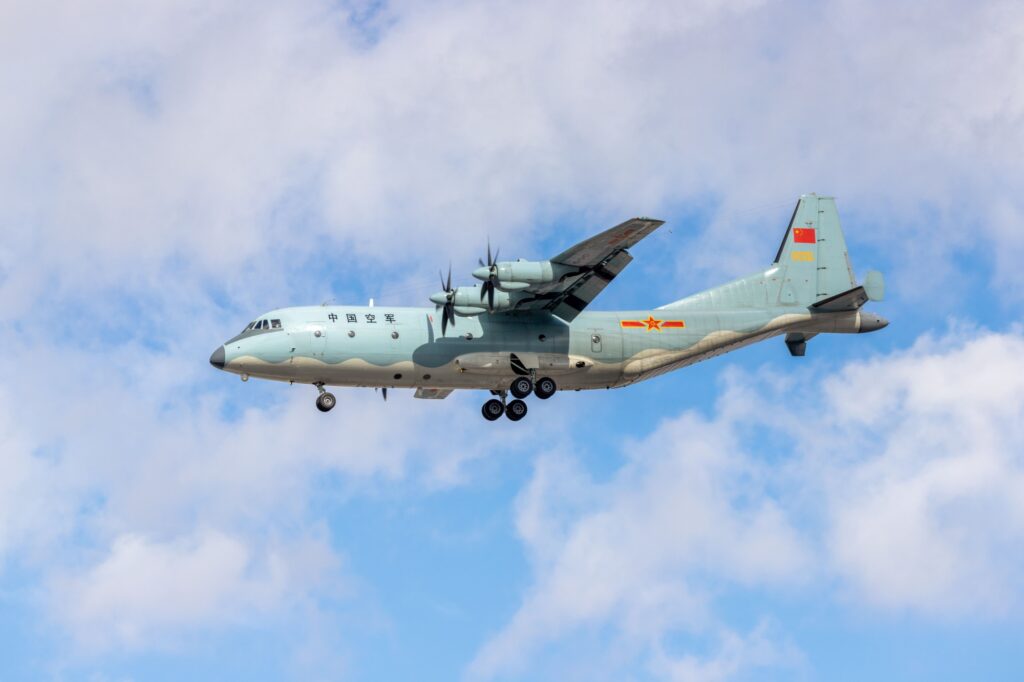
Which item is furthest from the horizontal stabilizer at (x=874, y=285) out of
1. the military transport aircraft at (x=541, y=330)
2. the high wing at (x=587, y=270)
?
the high wing at (x=587, y=270)

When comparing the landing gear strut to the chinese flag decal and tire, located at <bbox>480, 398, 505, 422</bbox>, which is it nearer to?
tire, located at <bbox>480, 398, 505, 422</bbox>

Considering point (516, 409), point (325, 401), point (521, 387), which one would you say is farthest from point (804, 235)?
point (325, 401)

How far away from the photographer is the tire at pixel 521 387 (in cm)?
4188

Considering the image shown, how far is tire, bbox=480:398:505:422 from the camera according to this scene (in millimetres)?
42500

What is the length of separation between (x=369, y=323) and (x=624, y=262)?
24.7ft

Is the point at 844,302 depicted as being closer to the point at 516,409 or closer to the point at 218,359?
the point at 516,409

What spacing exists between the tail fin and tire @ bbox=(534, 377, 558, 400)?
8560 mm

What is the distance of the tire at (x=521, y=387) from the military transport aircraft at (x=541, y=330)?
41 millimetres

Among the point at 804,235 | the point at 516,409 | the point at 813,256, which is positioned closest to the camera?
the point at 516,409

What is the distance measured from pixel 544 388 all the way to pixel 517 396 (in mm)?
824

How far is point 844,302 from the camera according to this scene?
44.7 metres

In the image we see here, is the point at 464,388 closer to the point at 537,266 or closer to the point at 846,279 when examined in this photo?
the point at 537,266

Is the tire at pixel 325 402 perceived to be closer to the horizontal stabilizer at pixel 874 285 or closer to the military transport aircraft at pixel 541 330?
the military transport aircraft at pixel 541 330

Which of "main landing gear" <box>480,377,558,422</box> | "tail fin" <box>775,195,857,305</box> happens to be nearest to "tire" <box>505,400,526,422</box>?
"main landing gear" <box>480,377,558,422</box>
